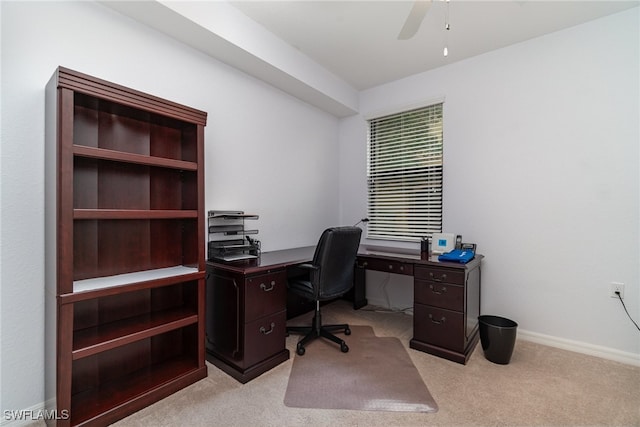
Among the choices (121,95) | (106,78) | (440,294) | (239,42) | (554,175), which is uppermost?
(239,42)

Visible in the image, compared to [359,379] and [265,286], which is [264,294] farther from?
[359,379]

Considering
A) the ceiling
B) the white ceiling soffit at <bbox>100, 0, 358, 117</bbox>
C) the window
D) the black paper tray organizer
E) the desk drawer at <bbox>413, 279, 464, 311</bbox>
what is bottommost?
the desk drawer at <bbox>413, 279, 464, 311</bbox>

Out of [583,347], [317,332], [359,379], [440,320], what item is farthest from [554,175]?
[317,332]

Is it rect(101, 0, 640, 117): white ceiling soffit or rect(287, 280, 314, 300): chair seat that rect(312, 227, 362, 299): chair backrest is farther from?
rect(101, 0, 640, 117): white ceiling soffit

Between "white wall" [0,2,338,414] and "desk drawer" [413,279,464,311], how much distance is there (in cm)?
144

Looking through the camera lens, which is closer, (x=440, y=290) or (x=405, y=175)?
(x=440, y=290)

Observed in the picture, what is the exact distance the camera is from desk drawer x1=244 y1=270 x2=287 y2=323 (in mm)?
2002

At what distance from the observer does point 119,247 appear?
1891mm

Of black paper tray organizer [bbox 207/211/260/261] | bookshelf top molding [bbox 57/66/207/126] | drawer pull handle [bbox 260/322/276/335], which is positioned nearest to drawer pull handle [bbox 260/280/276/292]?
drawer pull handle [bbox 260/322/276/335]

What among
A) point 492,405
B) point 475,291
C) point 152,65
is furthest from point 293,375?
point 152,65

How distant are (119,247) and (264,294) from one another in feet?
3.25

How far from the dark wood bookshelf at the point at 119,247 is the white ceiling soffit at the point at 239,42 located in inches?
25.7

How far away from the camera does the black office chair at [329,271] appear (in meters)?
2.26

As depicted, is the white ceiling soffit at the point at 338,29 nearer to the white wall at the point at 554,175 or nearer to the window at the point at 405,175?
the white wall at the point at 554,175
